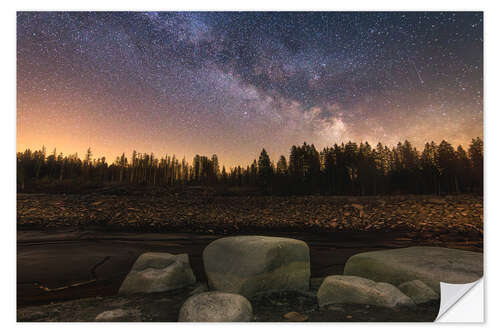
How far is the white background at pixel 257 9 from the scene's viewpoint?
2.97 m

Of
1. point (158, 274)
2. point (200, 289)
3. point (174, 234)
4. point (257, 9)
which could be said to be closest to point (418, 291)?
point (200, 289)

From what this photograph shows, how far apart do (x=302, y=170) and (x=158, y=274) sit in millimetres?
2350

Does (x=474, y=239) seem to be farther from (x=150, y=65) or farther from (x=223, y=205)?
(x=150, y=65)

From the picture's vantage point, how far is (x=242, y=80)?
160 inches

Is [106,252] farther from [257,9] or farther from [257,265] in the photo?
[257,9]

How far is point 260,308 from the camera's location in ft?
9.70

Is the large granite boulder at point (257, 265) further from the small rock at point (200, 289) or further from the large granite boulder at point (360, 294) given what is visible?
the large granite boulder at point (360, 294)

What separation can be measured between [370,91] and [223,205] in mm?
2711

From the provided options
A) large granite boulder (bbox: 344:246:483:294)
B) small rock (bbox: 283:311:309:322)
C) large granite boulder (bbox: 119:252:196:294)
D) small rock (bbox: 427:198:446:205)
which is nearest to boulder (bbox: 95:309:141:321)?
large granite boulder (bbox: 119:252:196:294)

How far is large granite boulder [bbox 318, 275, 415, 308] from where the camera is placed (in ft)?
9.29

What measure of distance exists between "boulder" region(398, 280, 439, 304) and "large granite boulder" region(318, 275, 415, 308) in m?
0.08

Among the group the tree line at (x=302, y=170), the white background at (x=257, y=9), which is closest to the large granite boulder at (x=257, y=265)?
the white background at (x=257, y=9)

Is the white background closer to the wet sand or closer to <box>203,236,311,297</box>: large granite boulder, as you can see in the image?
the wet sand
